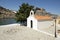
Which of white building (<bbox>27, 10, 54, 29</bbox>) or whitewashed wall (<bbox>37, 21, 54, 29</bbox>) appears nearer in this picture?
white building (<bbox>27, 10, 54, 29</bbox>)

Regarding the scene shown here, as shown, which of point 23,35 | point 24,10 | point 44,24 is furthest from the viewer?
point 24,10

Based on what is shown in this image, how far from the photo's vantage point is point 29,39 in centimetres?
1506

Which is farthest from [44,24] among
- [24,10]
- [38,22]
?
[24,10]

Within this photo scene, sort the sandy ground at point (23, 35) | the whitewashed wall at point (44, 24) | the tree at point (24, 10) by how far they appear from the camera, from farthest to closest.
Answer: the tree at point (24, 10)
the whitewashed wall at point (44, 24)
the sandy ground at point (23, 35)

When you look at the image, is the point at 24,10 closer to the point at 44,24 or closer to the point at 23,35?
the point at 44,24

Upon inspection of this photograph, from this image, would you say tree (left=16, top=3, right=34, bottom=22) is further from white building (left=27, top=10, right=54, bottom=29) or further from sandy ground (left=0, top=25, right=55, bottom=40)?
sandy ground (left=0, top=25, right=55, bottom=40)

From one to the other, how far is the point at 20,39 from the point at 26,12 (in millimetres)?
15994

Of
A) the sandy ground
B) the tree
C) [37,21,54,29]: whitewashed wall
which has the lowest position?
the sandy ground

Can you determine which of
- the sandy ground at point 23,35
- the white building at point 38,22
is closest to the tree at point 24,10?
the white building at point 38,22

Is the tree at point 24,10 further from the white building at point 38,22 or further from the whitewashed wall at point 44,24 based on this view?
the whitewashed wall at point 44,24

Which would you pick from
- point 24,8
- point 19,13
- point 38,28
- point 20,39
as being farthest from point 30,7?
point 20,39

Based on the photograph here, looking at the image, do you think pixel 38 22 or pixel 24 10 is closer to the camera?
pixel 38 22

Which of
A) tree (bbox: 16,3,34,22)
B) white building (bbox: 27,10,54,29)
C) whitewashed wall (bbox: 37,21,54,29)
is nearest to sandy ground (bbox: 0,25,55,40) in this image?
white building (bbox: 27,10,54,29)

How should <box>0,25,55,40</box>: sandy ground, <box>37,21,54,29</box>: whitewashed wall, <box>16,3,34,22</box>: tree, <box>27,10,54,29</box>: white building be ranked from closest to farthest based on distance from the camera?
<box>0,25,55,40</box>: sandy ground, <box>27,10,54,29</box>: white building, <box>37,21,54,29</box>: whitewashed wall, <box>16,3,34,22</box>: tree
